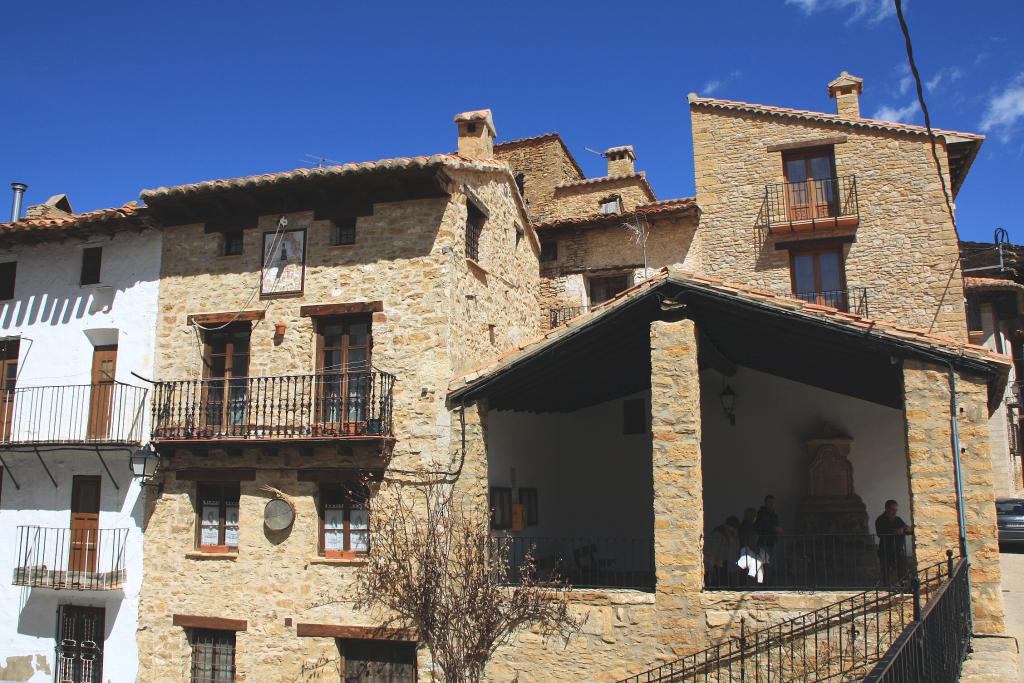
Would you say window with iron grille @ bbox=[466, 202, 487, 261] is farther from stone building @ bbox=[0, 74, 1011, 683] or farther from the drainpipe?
the drainpipe

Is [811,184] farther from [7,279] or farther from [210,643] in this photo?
[7,279]

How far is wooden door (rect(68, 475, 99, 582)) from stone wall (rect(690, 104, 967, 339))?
13.9m

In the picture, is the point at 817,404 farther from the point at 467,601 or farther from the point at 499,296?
the point at 467,601

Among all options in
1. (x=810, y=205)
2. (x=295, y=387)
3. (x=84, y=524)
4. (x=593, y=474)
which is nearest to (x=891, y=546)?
(x=593, y=474)

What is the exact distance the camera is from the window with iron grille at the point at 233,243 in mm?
14828

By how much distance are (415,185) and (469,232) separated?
1407 millimetres

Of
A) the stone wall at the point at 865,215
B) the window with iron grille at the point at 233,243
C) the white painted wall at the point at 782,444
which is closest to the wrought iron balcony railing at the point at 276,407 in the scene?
the window with iron grille at the point at 233,243

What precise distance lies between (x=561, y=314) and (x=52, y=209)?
1183 cm

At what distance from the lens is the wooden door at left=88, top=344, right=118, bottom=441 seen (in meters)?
14.7

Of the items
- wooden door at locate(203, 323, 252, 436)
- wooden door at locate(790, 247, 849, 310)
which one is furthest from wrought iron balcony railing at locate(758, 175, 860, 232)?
wooden door at locate(203, 323, 252, 436)

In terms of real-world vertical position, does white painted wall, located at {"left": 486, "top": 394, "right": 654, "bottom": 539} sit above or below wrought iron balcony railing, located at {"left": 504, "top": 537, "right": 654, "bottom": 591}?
above

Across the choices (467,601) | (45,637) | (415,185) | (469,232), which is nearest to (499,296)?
(469,232)

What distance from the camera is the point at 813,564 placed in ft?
43.7

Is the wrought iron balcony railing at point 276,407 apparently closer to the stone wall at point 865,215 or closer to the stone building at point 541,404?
the stone building at point 541,404
